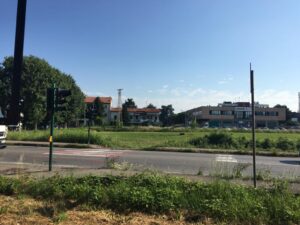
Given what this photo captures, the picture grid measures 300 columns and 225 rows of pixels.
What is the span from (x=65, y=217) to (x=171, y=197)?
2.03 metres

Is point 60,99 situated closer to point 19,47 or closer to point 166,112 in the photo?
point 19,47

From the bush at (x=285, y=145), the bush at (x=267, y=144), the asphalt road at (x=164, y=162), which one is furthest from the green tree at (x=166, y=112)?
the asphalt road at (x=164, y=162)

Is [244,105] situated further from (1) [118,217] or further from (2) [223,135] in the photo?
(1) [118,217]

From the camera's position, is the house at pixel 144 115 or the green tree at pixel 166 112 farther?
the house at pixel 144 115

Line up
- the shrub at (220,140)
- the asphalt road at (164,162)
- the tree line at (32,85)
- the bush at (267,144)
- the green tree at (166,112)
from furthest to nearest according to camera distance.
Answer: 1. the green tree at (166,112)
2. the tree line at (32,85)
3. the shrub at (220,140)
4. the bush at (267,144)
5. the asphalt road at (164,162)

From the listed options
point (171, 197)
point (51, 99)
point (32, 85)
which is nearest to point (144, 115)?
point (32, 85)

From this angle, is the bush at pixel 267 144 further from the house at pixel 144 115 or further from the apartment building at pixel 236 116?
the house at pixel 144 115

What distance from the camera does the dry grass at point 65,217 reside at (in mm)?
5707

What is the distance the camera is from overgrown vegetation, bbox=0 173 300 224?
6.21 metres

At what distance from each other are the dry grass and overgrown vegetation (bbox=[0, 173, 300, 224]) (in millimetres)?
317

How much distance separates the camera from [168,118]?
545ft

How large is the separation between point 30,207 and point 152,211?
2160mm

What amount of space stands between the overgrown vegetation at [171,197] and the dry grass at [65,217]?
317mm

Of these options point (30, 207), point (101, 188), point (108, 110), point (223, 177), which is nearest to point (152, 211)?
point (101, 188)
